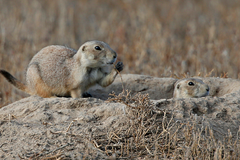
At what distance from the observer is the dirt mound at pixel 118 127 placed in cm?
409

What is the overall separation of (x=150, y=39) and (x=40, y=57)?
5720mm

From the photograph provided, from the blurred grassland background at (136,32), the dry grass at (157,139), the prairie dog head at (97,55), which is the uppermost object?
the blurred grassland background at (136,32)

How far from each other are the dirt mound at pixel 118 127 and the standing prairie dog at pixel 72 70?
702 mm

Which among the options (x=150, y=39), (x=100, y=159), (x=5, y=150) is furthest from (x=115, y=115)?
(x=150, y=39)

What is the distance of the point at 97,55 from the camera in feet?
19.1

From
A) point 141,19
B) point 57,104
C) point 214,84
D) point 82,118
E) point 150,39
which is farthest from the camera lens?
point 141,19

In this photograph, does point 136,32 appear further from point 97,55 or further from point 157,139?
point 157,139

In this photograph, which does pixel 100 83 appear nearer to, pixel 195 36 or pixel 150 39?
pixel 150 39

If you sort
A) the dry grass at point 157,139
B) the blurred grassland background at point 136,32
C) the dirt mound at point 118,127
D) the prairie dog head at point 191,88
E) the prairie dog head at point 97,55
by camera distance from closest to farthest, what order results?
the dry grass at point 157,139 → the dirt mound at point 118,127 → the prairie dog head at point 97,55 → the prairie dog head at point 191,88 → the blurred grassland background at point 136,32

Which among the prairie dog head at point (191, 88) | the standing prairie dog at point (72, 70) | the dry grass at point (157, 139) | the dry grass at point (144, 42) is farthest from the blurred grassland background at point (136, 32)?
the dry grass at point (157, 139)

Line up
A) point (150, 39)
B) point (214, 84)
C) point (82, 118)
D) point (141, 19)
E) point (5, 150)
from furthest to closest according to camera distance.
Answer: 1. point (141, 19)
2. point (150, 39)
3. point (214, 84)
4. point (82, 118)
5. point (5, 150)

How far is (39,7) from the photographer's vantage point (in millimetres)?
14258

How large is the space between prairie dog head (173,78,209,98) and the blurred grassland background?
122 centimetres

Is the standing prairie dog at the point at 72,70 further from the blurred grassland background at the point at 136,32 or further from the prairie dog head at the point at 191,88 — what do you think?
the blurred grassland background at the point at 136,32
